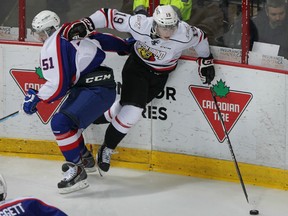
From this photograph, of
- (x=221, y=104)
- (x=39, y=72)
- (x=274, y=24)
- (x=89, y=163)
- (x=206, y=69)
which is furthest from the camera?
(x=39, y=72)

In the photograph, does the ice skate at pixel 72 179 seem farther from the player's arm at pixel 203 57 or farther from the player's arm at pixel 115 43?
the player's arm at pixel 203 57

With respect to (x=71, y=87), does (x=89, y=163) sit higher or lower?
lower

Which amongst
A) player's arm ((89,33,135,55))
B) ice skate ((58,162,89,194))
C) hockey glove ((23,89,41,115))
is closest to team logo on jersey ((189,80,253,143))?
player's arm ((89,33,135,55))

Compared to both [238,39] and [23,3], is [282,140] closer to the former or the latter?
[238,39]

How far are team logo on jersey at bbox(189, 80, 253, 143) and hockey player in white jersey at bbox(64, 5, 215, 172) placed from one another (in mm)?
96

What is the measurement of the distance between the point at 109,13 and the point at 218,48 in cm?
68

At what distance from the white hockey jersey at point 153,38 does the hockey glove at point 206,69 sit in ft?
0.13

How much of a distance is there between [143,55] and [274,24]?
2.62 feet

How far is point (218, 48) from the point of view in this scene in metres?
6.31

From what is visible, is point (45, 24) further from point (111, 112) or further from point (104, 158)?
point (104, 158)

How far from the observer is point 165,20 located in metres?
5.96

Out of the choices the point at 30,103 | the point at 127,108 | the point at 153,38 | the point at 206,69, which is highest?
the point at 153,38

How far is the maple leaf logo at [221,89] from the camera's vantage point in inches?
246

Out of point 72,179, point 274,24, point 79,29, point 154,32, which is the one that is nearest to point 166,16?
point 154,32
